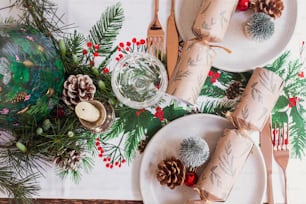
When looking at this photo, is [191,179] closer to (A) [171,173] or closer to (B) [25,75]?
(A) [171,173]

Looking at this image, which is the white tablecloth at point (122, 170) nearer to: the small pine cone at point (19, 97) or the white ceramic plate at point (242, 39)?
the white ceramic plate at point (242, 39)

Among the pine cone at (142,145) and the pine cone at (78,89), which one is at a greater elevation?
the pine cone at (78,89)

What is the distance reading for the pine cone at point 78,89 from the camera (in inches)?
28.7

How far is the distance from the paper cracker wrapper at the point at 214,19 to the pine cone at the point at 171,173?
232 millimetres

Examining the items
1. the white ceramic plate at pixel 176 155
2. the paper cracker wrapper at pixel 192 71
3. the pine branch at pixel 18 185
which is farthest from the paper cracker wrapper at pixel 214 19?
the pine branch at pixel 18 185

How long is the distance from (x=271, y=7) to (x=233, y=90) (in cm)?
17

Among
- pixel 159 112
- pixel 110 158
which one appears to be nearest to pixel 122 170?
pixel 110 158

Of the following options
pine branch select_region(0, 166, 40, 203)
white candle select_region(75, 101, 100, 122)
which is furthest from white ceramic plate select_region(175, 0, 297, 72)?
pine branch select_region(0, 166, 40, 203)

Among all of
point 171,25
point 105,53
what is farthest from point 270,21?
point 105,53

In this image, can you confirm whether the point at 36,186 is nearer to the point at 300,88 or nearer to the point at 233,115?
the point at 233,115

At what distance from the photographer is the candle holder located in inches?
28.5

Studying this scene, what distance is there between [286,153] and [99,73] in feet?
1.27

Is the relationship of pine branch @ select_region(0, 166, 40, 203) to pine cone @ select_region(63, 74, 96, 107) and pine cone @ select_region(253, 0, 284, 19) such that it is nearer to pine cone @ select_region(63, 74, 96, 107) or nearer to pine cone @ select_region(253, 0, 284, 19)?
pine cone @ select_region(63, 74, 96, 107)

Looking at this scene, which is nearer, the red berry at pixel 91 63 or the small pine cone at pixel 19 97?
the small pine cone at pixel 19 97
